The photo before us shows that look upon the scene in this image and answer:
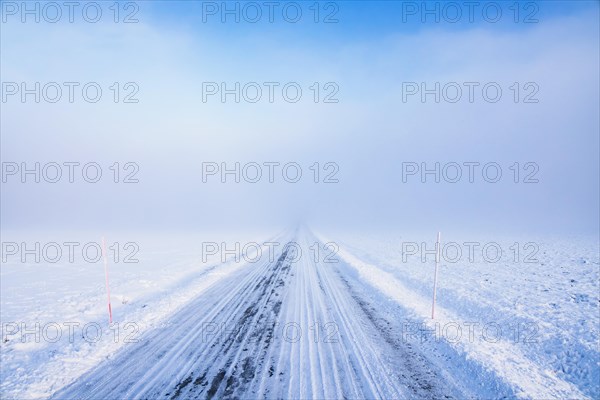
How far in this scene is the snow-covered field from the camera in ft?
15.0

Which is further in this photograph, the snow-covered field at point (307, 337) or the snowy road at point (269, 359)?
the snow-covered field at point (307, 337)

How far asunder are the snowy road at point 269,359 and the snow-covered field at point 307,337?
0.03 meters

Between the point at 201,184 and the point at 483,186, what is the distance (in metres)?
135

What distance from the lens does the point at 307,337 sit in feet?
20.6

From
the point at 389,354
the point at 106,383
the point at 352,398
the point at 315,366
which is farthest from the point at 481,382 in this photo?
the point at 106,383

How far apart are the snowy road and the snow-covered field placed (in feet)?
0.10

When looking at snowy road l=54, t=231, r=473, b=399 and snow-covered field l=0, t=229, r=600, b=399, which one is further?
snow-covered field l=0, t=229, r=600, b=399

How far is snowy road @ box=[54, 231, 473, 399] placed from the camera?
4406 mm

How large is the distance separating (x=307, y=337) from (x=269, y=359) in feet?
4.09

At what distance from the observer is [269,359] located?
17.4 ft

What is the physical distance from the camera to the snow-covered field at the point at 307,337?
457cm

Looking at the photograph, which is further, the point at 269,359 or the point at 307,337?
the point at 307,337

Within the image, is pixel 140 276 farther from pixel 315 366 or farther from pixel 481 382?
pixel 481 382

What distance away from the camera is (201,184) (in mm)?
137625
